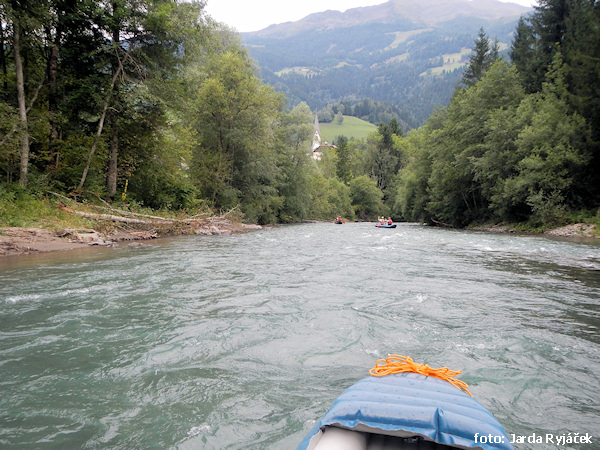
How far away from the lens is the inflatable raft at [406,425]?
2.09 meters

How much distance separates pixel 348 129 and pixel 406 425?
143 m

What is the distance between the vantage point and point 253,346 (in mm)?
4828

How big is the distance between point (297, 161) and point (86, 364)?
35766mm

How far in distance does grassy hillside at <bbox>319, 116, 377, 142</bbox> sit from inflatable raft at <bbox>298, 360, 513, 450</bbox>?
406ft

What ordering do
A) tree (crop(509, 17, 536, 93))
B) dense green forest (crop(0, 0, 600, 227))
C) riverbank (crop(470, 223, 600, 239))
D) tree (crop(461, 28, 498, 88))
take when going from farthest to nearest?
tree (crop(461, 28, 498, 88))
tree (crop(509, 17, 536, 93))
riverbank (crop(470, 223, 600, 239))
dense green forest (crop(0, 0, 600, 227))

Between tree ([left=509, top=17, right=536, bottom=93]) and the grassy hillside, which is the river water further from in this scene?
the grassy hillside

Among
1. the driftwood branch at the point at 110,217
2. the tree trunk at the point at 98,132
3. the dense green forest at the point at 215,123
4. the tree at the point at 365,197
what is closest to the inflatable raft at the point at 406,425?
the dense green forest at the point at 215,123

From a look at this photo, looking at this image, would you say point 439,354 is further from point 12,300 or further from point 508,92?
point 508,92

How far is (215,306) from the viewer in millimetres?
6449

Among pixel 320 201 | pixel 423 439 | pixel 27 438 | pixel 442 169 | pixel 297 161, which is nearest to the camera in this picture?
pixel 423 439

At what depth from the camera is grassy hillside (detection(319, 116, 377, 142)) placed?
12875 cm

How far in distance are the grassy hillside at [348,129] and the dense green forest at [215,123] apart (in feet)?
281

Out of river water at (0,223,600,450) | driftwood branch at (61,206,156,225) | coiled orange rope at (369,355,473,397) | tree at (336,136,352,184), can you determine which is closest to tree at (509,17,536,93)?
river water at (0,223,600,450)

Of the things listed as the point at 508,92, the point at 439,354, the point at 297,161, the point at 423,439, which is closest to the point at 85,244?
the point at 439,354
